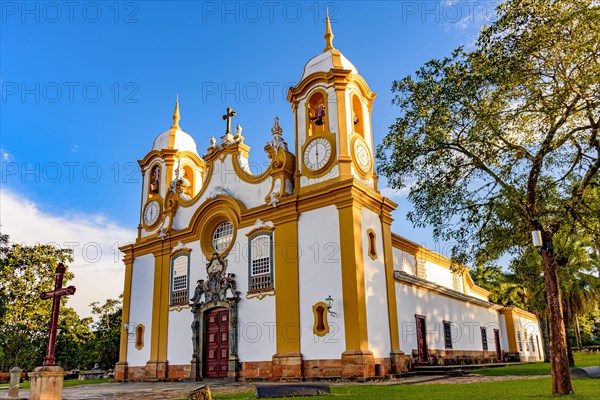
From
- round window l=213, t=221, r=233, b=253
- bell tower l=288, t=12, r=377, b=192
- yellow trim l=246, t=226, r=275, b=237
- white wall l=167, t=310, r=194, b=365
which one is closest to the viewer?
bell tower l=288, t=12, r=377, b=192

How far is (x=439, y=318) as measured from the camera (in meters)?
21.6

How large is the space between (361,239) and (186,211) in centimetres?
931

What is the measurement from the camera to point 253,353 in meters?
17.6

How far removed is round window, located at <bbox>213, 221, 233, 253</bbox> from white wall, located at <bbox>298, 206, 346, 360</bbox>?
3.99 metres

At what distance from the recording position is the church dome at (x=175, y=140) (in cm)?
2550

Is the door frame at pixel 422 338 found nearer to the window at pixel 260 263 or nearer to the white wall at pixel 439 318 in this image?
the white wall at pixel 439 318

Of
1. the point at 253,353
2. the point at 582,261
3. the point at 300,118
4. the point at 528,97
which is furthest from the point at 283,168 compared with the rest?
the point at 582,261

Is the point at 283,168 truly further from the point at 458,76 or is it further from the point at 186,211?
the point at 458,76

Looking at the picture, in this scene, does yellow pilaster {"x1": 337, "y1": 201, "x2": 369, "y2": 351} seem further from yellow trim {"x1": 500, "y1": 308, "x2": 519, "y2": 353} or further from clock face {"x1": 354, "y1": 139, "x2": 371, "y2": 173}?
yellow trim {"x1": 500, "y1": 308, "x2": 519, "y2": 353}

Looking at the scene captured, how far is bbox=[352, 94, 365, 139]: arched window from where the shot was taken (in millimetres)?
19203

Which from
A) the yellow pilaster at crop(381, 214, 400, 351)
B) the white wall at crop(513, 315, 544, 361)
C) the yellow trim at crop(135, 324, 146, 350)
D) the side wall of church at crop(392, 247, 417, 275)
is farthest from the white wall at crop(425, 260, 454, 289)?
the yellow trim at crop(135, 324, 146, 350)

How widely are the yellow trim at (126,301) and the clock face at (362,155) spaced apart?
41.4 feet

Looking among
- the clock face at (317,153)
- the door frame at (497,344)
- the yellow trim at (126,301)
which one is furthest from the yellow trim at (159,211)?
the door frame at (497,344)

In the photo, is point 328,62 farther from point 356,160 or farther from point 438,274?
point 438,274
